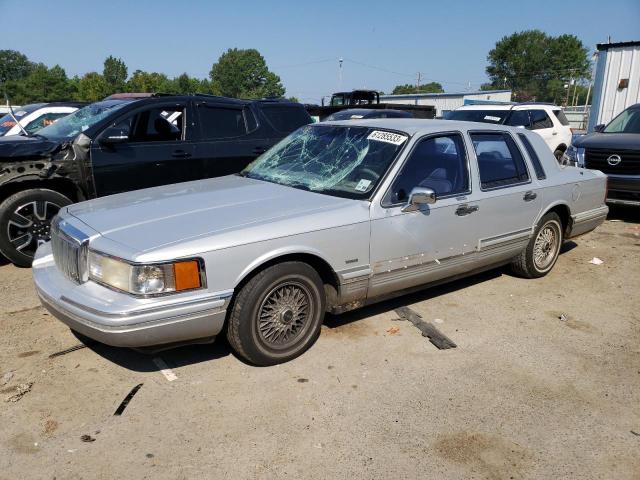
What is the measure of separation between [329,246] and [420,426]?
129cm

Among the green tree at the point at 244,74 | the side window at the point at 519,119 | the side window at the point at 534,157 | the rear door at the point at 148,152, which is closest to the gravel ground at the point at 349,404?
the side window at the point at 534,157

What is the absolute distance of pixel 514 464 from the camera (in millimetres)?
2730

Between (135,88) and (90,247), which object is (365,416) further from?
(135,88)

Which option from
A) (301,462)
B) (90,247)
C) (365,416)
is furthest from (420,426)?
(90,247)

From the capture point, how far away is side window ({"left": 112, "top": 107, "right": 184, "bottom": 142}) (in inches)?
238

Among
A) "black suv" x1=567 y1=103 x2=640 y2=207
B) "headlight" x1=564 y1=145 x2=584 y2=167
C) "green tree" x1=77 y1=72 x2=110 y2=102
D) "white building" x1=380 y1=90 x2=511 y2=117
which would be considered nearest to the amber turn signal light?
"black suv" x1=567 y1=103 x2=640 y2=207

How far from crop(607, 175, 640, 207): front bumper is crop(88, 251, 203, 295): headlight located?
24.4 ft

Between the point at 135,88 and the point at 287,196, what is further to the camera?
the point at 135,88

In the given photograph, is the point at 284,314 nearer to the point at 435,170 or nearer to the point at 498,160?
the point at 435,170

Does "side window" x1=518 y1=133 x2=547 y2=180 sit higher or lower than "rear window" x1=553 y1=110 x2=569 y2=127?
lower

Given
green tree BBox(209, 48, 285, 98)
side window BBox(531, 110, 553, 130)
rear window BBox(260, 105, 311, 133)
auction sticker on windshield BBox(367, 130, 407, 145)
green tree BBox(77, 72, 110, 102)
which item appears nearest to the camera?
auction sticker on windshield BBox(367, 130, 407, 145)

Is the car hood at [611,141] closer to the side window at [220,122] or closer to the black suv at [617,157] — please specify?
the black suv at [617,157]

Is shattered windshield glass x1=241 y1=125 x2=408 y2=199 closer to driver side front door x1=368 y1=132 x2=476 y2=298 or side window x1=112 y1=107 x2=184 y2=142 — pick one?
driver side front door x1=368 y1=132 x2=476 y2=298

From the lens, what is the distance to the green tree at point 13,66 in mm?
122637
